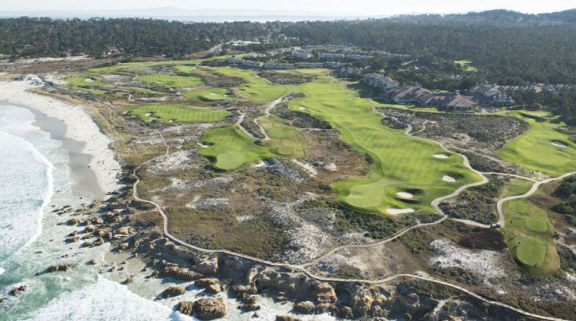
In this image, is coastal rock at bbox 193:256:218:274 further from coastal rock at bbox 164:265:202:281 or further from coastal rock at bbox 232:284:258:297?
coastal rock at bbox 232:284:258:297

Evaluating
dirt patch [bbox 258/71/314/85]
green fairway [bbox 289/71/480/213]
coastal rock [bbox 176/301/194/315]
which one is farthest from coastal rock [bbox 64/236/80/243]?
dirt patch [bbox 258/71/314/85]

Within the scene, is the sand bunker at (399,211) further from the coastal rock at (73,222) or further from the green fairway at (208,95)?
the green fairway at (208,95)

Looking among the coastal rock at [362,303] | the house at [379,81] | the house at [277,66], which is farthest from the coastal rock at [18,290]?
the house at [277,66]

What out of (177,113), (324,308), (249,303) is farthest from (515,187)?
(177,113)

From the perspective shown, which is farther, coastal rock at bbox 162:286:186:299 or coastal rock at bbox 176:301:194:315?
coastal rock at bbox 162:286:186:299

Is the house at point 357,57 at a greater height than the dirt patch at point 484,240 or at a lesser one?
greater

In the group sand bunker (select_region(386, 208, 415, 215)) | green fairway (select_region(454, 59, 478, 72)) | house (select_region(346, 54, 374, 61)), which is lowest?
sand bunker (select_region(386, 208, 415, 215))

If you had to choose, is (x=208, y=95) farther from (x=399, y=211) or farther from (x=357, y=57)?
(x=357, y=57)
